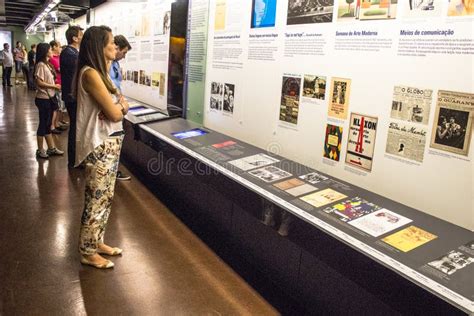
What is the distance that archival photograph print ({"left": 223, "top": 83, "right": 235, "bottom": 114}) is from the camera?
3671mm

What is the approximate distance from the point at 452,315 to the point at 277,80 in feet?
6.76

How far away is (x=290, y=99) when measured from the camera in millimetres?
2961

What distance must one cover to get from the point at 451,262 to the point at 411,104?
0.85 meters

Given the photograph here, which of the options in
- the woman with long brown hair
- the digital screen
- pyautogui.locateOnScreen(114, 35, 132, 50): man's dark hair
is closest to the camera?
the woman with long brown hair

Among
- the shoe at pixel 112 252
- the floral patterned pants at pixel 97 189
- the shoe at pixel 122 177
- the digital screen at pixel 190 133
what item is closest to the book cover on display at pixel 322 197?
the floral patterned pants at pixel 97 189

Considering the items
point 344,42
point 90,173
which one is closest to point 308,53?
point 344,42

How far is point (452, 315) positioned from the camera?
Answer: 141cm

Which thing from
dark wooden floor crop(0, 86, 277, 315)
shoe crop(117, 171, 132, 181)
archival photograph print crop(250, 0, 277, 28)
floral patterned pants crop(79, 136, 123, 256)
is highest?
archival photograph print crop(250, 0, 277, 28)

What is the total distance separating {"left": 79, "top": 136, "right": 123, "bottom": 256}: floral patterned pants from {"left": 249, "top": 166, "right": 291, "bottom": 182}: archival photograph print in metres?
0.92

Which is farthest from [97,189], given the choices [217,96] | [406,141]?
[406,141]

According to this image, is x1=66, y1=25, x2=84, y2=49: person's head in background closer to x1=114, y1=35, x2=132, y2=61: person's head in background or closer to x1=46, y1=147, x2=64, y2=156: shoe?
x1=114, y1=35, x2=132, y2=61: person's head in background

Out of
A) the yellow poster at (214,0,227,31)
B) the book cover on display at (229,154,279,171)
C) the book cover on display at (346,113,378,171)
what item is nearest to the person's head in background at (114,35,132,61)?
the yellow poster at (214,0,227,31)

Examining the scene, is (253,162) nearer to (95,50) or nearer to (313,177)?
(313,177)

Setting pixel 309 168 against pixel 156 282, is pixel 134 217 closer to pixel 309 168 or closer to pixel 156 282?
pixel 156 282
